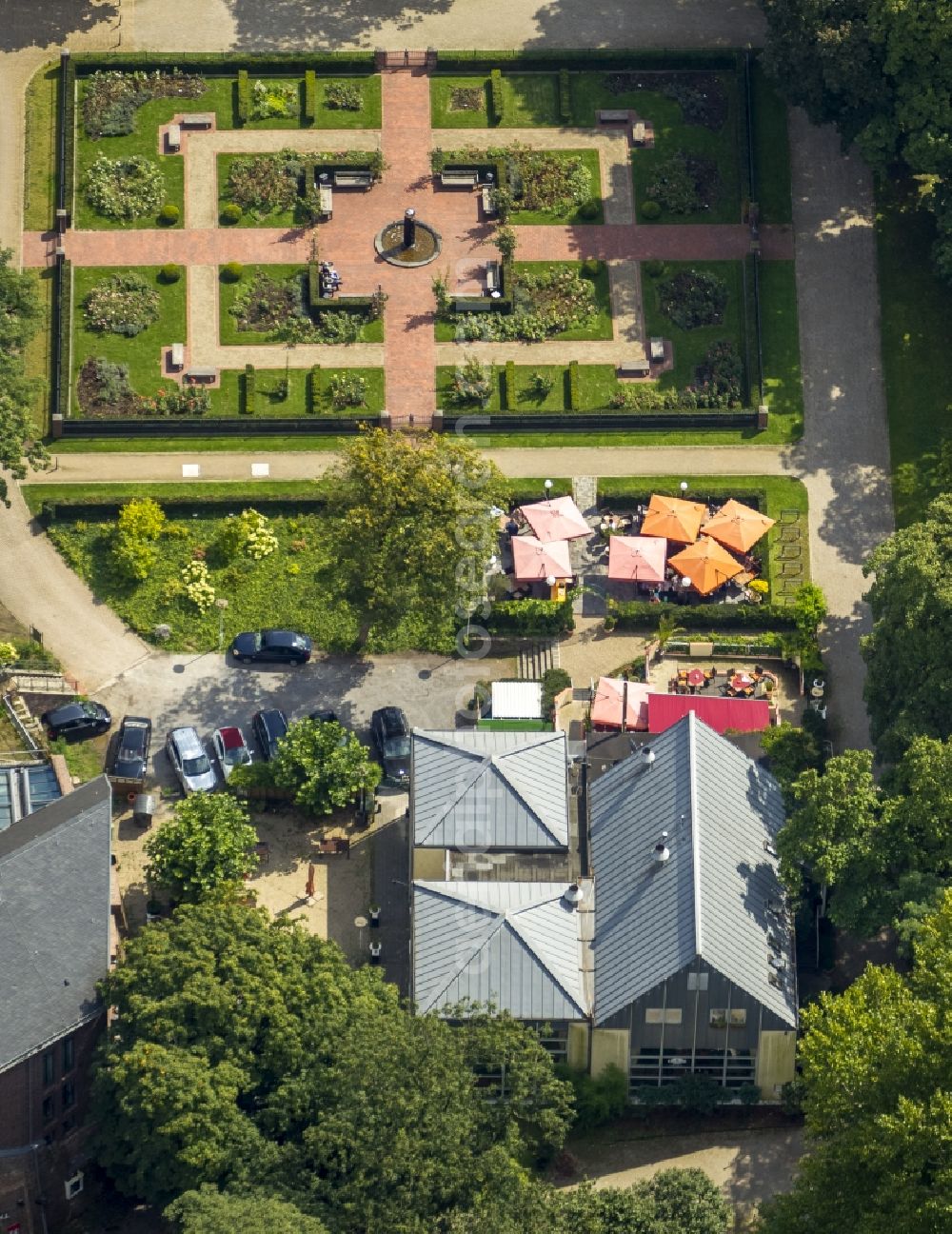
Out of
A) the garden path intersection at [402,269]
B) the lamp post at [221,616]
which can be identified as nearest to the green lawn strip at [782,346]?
the garden path intersection at [402,269]

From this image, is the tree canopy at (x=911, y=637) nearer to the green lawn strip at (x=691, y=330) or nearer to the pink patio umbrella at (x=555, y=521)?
the pink patio umbrella at (x=555, y=521)

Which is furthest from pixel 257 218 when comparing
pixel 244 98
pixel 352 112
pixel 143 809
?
pixel 143 809

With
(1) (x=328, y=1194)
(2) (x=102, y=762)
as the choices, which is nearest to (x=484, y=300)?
(2) (x=102, y=762)

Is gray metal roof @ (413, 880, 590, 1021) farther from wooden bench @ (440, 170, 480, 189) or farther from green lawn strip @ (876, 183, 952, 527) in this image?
wooden bench @ (440, 170, 480, 189)

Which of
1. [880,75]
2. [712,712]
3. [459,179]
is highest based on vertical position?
[880,75]

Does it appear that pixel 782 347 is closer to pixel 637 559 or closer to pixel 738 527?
pixel 738 527

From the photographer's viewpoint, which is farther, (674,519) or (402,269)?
(402,269)

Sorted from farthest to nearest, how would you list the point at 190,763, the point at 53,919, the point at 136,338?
1. the point at 136,338
2. the point at 190,763
3. the point at 53,919

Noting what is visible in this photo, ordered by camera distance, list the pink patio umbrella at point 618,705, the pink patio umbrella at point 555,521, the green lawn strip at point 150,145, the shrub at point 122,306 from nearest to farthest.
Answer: the pink patio umbrella at point 618,705, the pink patio umbrella at point 555,521, the shrub at point 122,306, the green lawn strip at point 150,145
